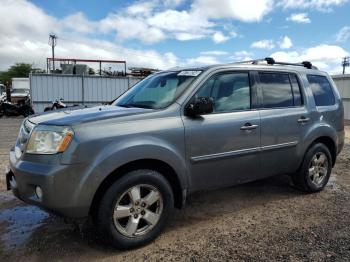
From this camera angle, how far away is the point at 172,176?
3.93 m

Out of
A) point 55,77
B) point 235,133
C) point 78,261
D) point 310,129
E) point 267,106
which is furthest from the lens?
point 55,77

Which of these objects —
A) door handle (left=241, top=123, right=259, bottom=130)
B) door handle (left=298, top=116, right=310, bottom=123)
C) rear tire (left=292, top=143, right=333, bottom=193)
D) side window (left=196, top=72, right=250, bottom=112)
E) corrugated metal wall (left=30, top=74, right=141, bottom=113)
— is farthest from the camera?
corrugated metal wall (left=30, top=74, right=141, bottom=113)

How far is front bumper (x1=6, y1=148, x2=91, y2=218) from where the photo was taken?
321 centimetres

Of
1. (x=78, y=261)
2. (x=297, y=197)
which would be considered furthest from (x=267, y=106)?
(x=78, y=261)

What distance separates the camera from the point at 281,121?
189 inches

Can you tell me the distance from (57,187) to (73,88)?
19.4 m

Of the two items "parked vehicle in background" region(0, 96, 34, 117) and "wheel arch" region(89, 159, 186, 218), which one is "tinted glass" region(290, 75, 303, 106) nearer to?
"wheel arch" region(89, 159, 186, 218)

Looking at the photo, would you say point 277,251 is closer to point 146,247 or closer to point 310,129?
point 146,247

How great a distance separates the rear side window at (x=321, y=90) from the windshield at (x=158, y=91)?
2.16 metres

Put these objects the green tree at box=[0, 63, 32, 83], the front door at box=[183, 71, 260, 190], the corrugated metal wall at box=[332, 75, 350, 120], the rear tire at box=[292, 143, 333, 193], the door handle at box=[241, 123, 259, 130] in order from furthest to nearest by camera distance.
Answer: the green tree at box=[0, 63, 32, 83] → the corrugated metal wall at box=[332, 75, 350, 120] → the rear tire at box=[292, 143, 333, 193] → the door handle at box=[241, 123, 259, 130] → the front door at box=[183, 71, 260, 190]

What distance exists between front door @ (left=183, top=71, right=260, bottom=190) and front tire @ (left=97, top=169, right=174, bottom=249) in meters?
0.46

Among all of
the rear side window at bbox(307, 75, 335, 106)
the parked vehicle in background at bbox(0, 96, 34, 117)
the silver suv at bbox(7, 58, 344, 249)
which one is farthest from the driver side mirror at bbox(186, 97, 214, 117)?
the parked vehicle in background at bbox(0, 96, 34, 117)

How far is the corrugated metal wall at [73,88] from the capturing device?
2097cm

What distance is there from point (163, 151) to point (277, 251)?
1443 millimetres
